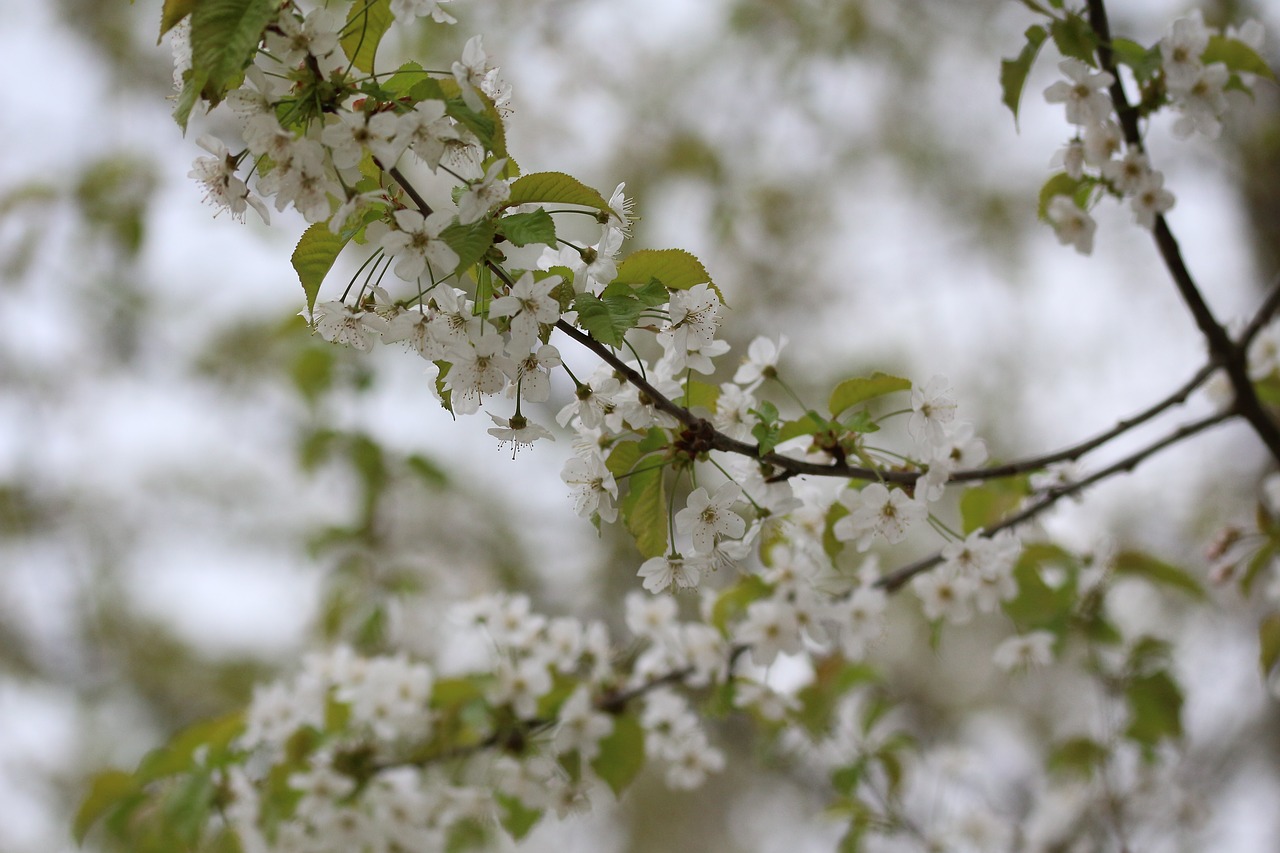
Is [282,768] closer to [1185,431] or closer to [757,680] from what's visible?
[757,680]

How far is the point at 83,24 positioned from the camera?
16.3ft

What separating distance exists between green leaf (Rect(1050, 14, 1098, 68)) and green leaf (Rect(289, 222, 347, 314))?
1.03m

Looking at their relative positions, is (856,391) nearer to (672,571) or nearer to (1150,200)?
(672,571)

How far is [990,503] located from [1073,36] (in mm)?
882

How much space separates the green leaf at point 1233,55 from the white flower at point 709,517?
1054 millimetres

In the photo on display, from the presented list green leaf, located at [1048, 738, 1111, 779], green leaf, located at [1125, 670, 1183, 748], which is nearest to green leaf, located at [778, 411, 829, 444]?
green leaf, located at [1125, 670, 1183, 748]

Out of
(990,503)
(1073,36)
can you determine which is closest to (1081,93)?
(1073,36)

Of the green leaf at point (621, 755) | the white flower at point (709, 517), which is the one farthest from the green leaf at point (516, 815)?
the white flower at point (709, 517)

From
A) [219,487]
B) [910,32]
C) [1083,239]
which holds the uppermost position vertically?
[910,32]

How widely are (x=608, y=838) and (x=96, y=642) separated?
344cm

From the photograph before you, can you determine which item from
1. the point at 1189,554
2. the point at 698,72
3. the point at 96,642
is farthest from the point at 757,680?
the point at 96,642

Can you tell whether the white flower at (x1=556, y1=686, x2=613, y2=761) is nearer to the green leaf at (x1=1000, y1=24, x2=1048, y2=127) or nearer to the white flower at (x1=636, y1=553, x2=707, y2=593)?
the white flower at (x1=636, y1=553, x2=707, y2=593)

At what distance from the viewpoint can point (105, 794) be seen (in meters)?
2.31

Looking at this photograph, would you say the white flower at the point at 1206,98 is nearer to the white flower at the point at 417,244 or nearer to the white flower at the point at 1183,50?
the white flower at the point at 1183,50
